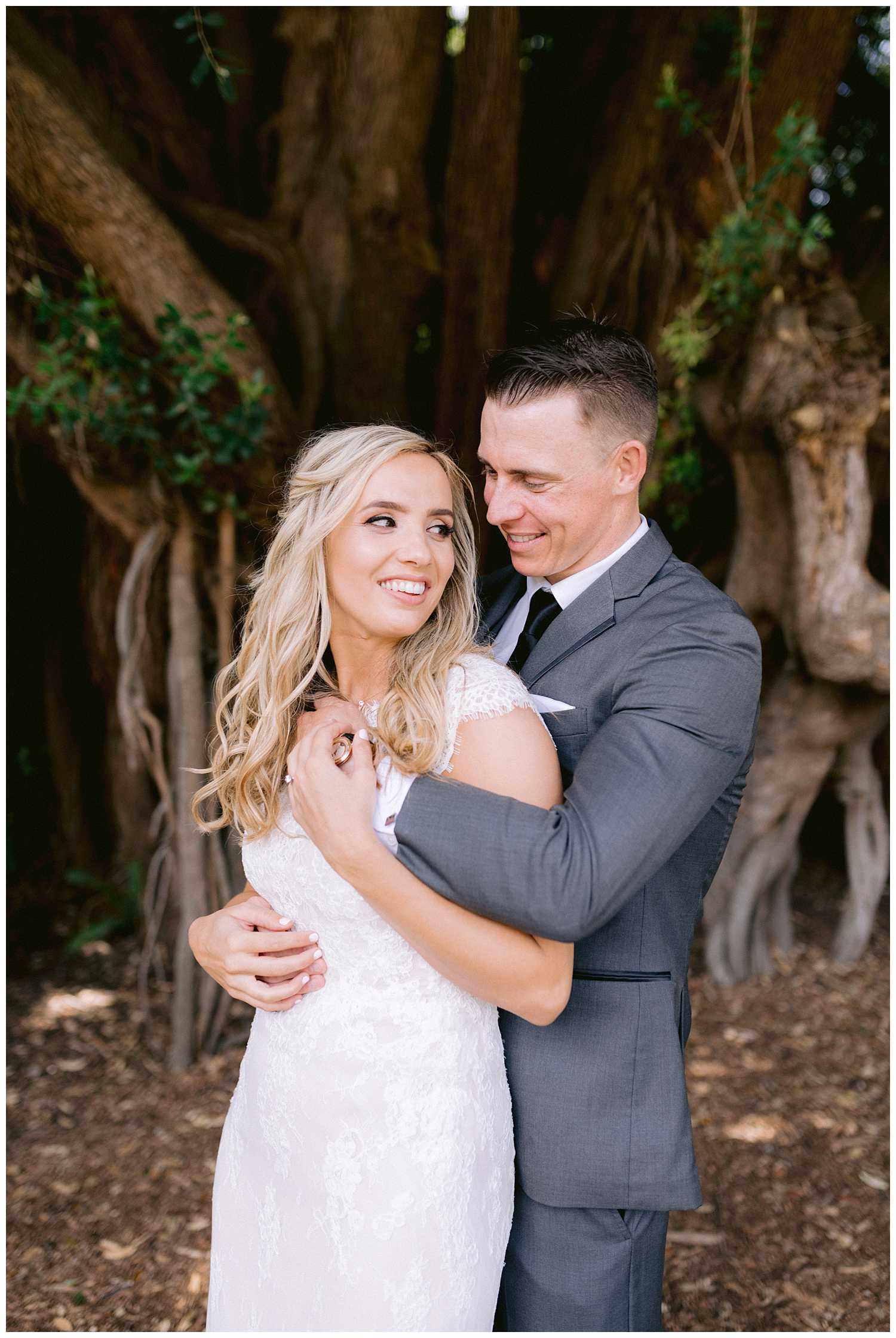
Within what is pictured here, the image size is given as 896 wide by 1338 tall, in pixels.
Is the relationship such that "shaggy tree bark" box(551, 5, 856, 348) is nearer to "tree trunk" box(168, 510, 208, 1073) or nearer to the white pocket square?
"tree trunk" box(168, 510, 208, 1073)

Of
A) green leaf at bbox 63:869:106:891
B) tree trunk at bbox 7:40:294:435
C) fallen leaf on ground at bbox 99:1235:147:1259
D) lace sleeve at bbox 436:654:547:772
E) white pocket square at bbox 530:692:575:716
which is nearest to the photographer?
lace sleeve at bbox 436:654:547:772

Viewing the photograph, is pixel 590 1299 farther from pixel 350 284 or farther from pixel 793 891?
pixel 793 891

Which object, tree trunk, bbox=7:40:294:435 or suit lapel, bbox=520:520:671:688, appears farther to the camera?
tree trunk, bbox=7:40:294:435

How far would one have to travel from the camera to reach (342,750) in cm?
152

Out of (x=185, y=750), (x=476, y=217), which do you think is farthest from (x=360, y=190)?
(x=185, y=750)

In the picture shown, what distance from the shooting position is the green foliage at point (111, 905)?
4.68 m

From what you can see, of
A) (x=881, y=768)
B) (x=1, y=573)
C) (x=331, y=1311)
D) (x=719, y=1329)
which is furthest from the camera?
(x=881, y=768)

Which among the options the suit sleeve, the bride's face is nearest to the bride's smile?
the bride's face

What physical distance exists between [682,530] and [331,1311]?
330 centimetres

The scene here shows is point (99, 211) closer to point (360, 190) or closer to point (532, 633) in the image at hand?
point (360, 190)

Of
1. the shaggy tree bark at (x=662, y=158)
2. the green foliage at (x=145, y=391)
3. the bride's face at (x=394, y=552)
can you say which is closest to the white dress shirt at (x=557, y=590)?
the bride's face at (x=394, y=552)

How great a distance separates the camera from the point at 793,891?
17.8ft

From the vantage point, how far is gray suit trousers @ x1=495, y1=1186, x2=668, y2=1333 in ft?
5.25

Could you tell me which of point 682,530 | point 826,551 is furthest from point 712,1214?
point 682,530
